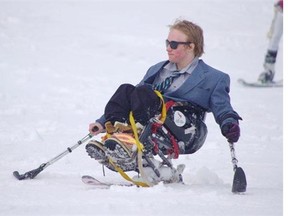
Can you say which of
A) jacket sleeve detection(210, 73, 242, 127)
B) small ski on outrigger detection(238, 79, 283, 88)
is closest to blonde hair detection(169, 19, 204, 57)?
jacket sleeve detection(210, 73, 242, 127)

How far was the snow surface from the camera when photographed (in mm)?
4191

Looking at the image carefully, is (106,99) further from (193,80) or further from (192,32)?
(193,80)

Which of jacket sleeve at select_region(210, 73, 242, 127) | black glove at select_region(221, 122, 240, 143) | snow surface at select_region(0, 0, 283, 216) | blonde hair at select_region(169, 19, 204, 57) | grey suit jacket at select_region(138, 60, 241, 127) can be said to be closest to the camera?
snow surface at select_region(0, 0, 283, 216)

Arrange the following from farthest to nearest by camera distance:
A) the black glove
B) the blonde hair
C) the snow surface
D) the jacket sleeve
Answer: the blonde hair
the jacket sleeve
the black glove
the snow surface

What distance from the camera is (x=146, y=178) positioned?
4691 mm

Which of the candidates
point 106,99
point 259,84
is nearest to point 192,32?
point 106,99

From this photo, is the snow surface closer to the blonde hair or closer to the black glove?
the black glove

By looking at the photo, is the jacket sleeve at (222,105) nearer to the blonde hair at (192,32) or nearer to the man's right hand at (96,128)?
the blonde hair at (192,32)

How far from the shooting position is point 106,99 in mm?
9812

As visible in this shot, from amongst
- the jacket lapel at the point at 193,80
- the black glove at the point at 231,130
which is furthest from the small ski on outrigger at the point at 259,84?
the black glove at the point at 231,130

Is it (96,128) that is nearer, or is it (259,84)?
(96,128)

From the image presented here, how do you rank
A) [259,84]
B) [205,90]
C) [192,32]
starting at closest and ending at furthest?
[205,90] → [192,32] → [259,84]

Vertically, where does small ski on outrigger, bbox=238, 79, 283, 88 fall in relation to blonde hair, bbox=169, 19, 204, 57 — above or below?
below

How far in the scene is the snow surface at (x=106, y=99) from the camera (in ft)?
13.8
